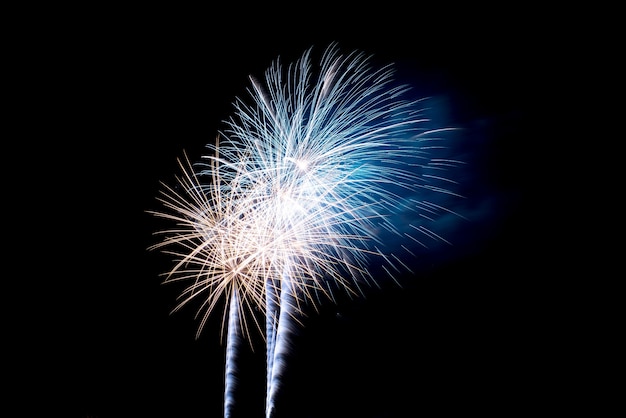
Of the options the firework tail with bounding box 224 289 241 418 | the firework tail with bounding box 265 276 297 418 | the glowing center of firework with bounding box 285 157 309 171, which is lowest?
the firework tail with bounding box 265 276 297 418

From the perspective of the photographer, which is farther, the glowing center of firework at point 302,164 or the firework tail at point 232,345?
the firework tail at point 232,345

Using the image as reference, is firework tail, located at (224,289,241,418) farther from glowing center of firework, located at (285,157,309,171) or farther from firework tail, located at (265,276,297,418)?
glowing center of firework, located at (285,157,309,171)

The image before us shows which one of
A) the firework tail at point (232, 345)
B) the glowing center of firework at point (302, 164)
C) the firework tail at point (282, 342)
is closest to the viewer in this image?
the glowing center of firework at point (302, 164)

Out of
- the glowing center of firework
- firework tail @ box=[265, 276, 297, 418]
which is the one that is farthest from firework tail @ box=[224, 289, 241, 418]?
the glowing center of firework

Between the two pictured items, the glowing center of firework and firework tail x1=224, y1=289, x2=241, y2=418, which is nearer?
the glowing center of firework

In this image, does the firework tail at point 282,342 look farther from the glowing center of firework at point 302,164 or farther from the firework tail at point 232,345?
the glowing center of firework at point 302,164

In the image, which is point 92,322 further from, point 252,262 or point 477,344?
point 477,344

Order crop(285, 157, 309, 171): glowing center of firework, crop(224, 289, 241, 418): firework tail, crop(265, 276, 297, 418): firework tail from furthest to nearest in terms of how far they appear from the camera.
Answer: crop(224, 289, 241, 418): firework tail, crop(265, 276, 297, 418): firework tail, crop(285, 157, 309, 171): glowing center of firework

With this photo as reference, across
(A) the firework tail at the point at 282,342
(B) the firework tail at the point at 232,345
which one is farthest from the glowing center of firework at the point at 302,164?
(B) the firework tail at the point at 232,345

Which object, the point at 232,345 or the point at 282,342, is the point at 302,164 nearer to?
the point at 282,342

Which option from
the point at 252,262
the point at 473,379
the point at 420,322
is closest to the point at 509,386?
the point at 473,379

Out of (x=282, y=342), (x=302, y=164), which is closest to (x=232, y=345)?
(x=282, y=342)
